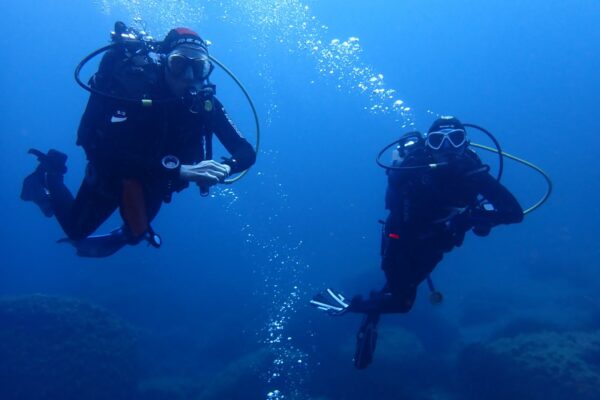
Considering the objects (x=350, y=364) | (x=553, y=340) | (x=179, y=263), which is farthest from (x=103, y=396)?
(x=179, y=263)

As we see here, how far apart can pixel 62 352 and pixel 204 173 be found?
10907mm

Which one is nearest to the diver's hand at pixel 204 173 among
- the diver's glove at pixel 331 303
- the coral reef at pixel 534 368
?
the diver's glove at pixel 331 303

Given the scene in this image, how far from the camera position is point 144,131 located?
3848mm

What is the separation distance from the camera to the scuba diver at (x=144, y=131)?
145 inches

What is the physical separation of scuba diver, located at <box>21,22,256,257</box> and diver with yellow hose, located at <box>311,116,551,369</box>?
1.85 metres

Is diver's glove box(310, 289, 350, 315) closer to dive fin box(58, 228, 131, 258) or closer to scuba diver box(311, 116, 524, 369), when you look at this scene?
scuba diver box(311, 116, 524, 369)

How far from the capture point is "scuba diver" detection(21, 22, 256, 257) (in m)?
3.69

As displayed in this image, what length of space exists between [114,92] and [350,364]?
1068 cm

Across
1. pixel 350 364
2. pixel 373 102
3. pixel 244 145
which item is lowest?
pixel 350 364

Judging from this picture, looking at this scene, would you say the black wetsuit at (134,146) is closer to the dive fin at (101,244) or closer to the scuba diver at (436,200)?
the dive fin at (101,244)

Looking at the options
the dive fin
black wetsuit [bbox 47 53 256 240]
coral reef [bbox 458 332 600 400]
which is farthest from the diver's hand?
coral reef [bbox 458 332 600 400]

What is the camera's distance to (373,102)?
133 metres

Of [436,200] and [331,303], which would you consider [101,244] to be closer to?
[331,303]

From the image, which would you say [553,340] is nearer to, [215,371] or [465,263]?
[215,371]
